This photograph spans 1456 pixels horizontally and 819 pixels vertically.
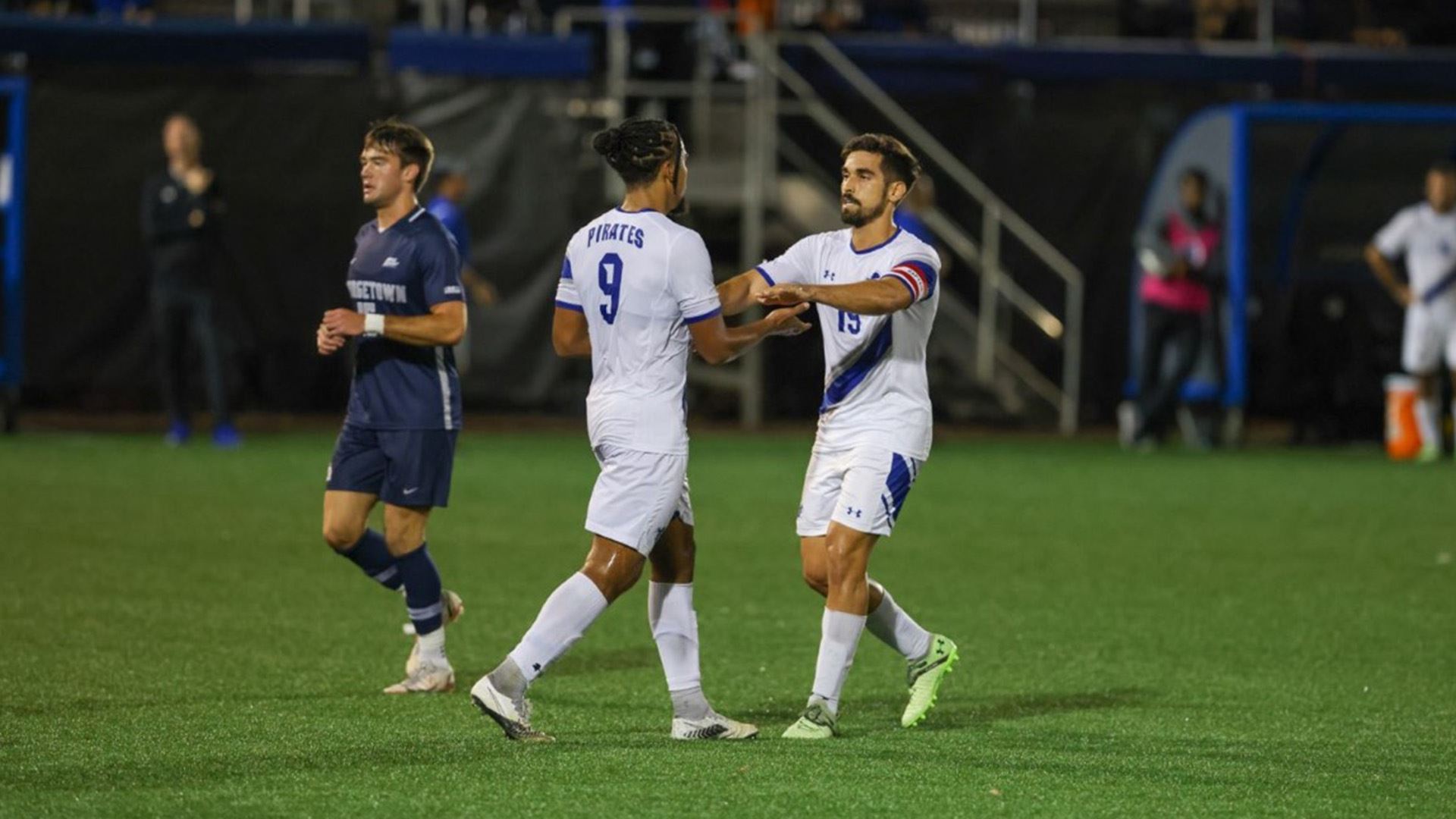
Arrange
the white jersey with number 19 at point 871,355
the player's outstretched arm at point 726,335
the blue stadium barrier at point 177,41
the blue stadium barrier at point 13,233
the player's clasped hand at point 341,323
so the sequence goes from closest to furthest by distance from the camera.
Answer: the player's outstretched arm at point 726,335
the white jersey with number 19 at point 871,355
the player's clasped hand at point 341,323
the blue stadium barrier at point 13,233
the blue stadium barrier at point 177,41

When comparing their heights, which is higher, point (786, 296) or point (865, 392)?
point (786, 296)

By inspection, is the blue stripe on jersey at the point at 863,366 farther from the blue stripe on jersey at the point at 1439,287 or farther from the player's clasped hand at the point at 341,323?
the blue stripe on jersey at the point at 1439,287

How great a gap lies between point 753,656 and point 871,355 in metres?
1.96

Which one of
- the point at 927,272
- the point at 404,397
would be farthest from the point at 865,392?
the point at 404,397

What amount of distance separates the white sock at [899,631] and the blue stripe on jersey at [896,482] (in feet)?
1.39

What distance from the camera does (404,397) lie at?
8.12 m

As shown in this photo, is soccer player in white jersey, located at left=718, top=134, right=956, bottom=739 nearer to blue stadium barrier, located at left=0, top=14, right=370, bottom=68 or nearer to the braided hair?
the braided hair

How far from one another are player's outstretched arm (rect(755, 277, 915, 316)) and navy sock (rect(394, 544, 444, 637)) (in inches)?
74.8

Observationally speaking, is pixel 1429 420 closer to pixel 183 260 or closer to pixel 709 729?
pixel 183 260

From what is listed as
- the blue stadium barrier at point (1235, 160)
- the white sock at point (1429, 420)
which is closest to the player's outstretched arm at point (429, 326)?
the blue stadium barrier at point (1235, 160)

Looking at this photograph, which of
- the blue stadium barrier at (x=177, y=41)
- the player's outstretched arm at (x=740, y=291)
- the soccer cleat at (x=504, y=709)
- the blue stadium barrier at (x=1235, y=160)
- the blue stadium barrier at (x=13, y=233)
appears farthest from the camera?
the blue stadium barrier at (x=177, y=41)

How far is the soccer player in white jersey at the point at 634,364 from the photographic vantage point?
682 cm

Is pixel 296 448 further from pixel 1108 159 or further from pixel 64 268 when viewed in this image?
pixel 1108 159

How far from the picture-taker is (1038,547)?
41.1 feet
